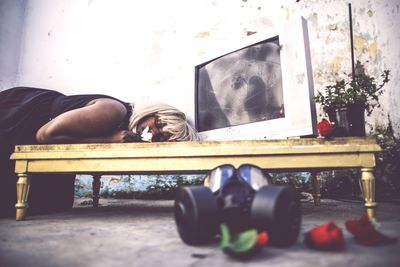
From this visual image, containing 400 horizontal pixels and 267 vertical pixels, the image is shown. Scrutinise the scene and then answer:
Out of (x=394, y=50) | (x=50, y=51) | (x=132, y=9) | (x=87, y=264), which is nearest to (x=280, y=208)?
(x=87, y=264)

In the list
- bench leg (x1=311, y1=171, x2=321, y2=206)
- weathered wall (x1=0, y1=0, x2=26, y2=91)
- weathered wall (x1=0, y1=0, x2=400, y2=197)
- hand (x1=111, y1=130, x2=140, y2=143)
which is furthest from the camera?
weathered wall (x1=0, y1=0, x2=26, y2=91)

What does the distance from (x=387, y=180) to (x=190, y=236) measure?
2023 millimetres

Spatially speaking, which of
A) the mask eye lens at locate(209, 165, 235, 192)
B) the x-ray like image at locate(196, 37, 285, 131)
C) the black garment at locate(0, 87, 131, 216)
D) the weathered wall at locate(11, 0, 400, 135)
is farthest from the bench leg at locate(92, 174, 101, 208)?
the mask eye lens at locate(209, 165, 235, 192)

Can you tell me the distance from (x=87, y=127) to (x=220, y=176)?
93 centimetres

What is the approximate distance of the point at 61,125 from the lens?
1585 millimetres

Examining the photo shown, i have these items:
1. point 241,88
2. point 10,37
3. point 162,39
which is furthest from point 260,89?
point 10,37

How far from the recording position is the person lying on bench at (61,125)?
164 centimetres

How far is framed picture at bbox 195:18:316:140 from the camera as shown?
145 cm

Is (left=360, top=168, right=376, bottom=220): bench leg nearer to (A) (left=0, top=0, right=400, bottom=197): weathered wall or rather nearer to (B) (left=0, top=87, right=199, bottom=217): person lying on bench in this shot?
(B) (left=0, top=87, right=199, bottom=217): person lying on bench

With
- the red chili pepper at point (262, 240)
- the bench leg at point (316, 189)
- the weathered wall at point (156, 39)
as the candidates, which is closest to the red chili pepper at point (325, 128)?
the red chili pepper at point (262, 240)

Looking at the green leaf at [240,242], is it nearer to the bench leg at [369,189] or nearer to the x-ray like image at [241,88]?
the bench leg at [369,189]

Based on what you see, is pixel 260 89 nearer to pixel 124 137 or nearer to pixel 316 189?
pixel 124 137

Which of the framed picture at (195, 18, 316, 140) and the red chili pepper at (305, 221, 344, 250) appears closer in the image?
the red chili pepper at (305, 221, 344, 250)

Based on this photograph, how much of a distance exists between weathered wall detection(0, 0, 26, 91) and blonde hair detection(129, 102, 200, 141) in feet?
6.89
